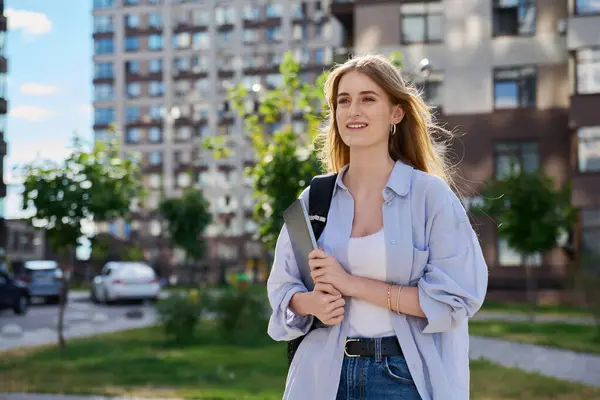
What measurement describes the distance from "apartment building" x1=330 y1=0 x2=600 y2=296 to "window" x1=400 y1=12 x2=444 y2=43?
42 mm

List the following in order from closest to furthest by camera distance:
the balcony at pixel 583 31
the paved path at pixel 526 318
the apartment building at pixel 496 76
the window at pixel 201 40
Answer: the paved path at pixel 526 318
the balcony at pixel 583 31
the apartment building at pixel 496 76
the window at pixel 201 40

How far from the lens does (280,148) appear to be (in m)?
12.7

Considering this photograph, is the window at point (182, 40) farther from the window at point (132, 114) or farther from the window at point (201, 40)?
the window at point (132, 114)

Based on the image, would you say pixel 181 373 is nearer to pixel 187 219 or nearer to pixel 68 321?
pixel 68 321

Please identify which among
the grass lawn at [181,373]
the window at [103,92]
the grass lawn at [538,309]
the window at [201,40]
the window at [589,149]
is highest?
the window at [201,40]

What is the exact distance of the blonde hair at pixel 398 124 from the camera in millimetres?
3289

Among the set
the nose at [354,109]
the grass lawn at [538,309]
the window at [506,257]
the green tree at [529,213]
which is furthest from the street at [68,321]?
the nose at [354,109]

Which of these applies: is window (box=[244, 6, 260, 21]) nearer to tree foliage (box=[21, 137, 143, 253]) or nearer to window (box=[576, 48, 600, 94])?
window (box=[576, 48, 600, 94])

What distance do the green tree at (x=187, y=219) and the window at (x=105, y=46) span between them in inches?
1475

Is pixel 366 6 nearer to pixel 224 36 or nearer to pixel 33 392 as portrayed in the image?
pixel 33 392

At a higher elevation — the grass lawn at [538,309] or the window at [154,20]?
the window at [154,20]

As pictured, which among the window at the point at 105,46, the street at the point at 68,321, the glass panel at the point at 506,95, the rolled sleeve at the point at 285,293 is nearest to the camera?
the rolled sleeve at the point at 285,293

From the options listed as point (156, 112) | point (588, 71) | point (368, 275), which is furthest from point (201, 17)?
point (368, 275)

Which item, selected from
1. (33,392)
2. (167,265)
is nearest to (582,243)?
(33,392)
